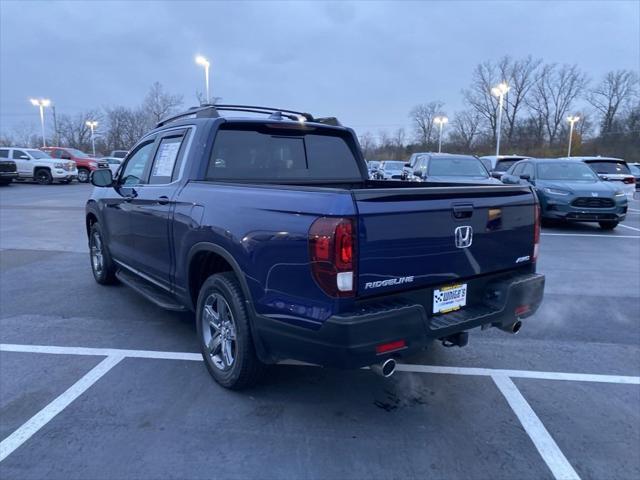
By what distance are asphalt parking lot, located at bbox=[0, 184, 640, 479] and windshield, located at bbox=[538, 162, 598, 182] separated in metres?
7.57

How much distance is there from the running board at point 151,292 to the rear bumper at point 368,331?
145 cm

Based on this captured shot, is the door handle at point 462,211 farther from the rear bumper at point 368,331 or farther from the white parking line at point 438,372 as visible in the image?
the white parking line at point 438,372

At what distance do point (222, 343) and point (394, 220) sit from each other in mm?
1655

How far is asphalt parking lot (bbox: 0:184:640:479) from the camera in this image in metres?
2.70

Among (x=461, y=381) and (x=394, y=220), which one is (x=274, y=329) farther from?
(x=461, y=381)

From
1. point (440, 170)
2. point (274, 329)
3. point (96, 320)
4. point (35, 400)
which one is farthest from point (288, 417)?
point (440, 170)

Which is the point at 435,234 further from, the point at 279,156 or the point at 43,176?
the point at 43,176

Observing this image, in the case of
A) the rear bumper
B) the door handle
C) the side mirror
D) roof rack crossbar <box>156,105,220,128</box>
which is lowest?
the rear bumper

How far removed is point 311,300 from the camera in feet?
8.75

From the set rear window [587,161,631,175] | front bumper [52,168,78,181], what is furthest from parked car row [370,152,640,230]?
front bumper [52,168,78,181]

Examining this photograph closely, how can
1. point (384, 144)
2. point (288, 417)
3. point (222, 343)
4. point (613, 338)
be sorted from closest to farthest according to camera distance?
point (288, 417) → point (222, 343) → point (613, 338) → point (384, 144)

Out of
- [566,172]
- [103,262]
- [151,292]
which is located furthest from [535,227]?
[566,172]

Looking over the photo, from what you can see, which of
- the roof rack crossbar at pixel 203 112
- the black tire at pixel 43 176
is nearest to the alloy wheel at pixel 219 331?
the roof rack crossbar at pixel 203 112

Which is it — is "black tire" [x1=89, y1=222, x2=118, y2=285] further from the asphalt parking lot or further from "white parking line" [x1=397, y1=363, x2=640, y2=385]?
"white parking line" [x1=397, y1=363, x2=640, y2=385]
